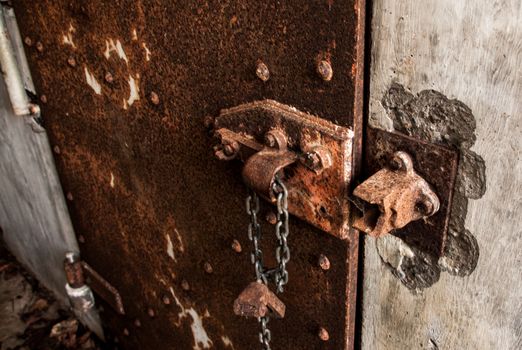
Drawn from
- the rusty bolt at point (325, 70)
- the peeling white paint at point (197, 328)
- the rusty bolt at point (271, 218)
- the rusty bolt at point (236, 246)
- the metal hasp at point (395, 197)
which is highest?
the rusty bolt at point (325, 70)

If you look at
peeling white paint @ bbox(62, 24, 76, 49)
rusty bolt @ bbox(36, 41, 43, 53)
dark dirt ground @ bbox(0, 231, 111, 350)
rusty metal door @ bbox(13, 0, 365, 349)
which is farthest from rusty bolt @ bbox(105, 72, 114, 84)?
dark dirt ground @ bbox(0, 231, 111, 350)

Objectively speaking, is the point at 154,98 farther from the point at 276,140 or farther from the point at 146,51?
the point at 276,140

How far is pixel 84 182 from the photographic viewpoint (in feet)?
4.84

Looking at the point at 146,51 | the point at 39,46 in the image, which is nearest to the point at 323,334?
the point at 146,51

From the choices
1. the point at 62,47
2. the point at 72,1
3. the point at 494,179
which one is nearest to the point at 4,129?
the point at 62,47

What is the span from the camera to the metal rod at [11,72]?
4.40 ft

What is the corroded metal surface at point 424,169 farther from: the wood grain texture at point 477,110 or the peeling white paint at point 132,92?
the peeling white paint at point 132,92

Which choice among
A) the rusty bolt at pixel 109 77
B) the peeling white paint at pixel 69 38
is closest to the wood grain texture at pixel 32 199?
the peeling white paint at pixel 69 38

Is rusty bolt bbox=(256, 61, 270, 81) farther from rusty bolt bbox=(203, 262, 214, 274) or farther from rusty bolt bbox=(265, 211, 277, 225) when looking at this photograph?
rusty bolt bbox=(203, 262, 214, 274)

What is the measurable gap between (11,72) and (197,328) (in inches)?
32.5

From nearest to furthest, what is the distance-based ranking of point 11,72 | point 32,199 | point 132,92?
point 132,92, point 11,72, point 32,199

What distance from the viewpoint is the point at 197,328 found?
1.31 metres

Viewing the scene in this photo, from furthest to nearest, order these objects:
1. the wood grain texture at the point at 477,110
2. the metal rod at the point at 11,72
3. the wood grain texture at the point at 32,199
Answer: the wood grain texture at the point at 32,199, the metal rod at the point at 11,72, the wood grain texture at the point at 477,110

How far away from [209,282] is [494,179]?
28.4 inches
